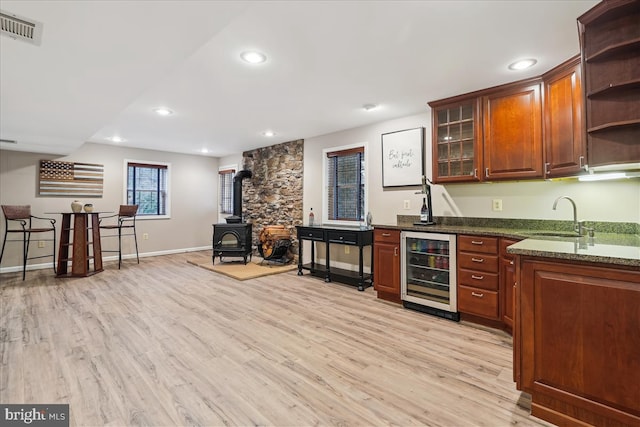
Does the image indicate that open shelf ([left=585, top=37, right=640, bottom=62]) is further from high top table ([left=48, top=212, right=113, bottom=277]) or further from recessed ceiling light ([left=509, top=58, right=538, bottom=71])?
high top table ([left=48, top=212, right=113, bottom=277])

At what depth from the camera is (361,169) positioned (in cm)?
471

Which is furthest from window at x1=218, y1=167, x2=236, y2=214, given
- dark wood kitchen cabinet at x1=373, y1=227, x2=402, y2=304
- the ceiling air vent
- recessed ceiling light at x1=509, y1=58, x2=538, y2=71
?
recessed ceiling light at x1=509, y1=58, x2=538, y2=71

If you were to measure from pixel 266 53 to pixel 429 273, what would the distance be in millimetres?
2737

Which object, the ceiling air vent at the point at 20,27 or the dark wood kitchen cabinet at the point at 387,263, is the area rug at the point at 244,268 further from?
the ceiling air vent at the point at 20,27

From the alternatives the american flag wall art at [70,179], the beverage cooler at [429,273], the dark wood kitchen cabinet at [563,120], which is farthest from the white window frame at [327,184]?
the american flag wall art at [70,179]

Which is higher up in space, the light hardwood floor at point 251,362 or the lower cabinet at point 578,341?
the lower cabinet at point 578,341

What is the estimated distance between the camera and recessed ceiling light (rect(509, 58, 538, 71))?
252 cm

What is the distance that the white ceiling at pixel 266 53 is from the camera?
175cm

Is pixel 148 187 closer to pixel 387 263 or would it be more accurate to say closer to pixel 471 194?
pixel 387 263

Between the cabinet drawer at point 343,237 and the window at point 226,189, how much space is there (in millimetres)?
3878

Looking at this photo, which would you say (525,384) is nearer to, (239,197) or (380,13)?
(380,13)

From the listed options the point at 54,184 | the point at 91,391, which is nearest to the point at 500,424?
the point at 91,391

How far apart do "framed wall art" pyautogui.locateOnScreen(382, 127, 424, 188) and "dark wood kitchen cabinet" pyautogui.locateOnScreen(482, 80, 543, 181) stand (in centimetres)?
93

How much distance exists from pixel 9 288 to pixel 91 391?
12.1ft
